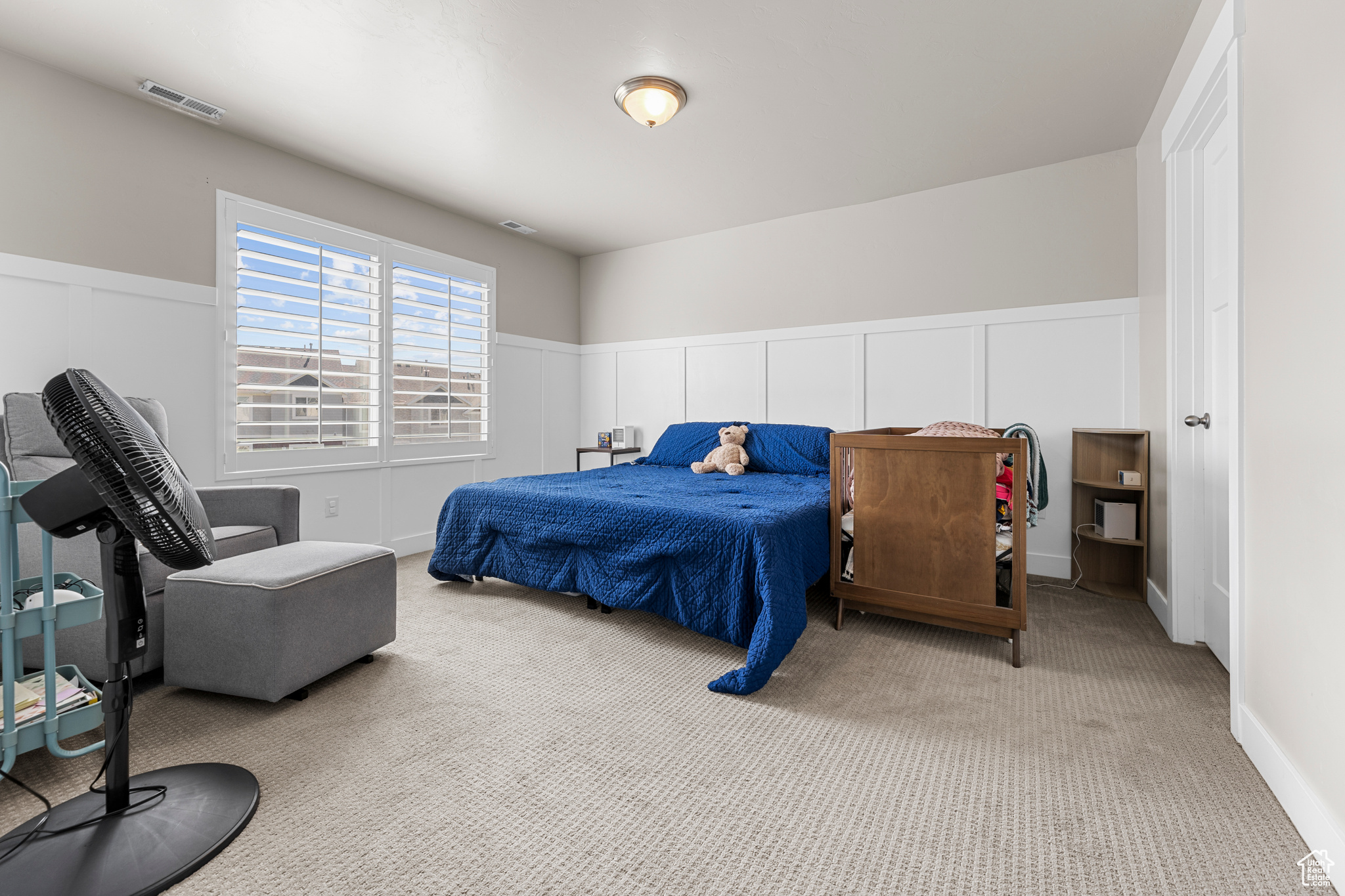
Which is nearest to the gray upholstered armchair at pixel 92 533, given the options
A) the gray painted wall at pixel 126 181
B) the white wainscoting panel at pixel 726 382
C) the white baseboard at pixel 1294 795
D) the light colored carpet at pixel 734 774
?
the light colored carpet at pixel 734 774

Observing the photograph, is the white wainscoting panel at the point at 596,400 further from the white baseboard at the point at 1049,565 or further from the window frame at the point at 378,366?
the white baseboard at the point at 1049,565

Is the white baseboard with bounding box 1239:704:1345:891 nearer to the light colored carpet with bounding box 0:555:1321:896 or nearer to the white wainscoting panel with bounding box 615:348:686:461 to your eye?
the light colored carpet with bounding box 0:555:1321:896

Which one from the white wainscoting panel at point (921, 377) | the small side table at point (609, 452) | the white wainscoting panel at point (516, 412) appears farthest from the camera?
the small side table at point (609, 452)

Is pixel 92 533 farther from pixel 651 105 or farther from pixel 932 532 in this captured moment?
pixel 932 532

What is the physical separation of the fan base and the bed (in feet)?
4.45

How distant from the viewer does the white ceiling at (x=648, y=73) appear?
214 cm

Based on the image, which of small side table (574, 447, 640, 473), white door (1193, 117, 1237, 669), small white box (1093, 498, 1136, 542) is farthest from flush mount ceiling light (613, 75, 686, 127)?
small white box (1093, 498, 1136, 542)

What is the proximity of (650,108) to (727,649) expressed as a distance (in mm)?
2419

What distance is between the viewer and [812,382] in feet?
13.7

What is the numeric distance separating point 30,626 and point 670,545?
176 centimetres

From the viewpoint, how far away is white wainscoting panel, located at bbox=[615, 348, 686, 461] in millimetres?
4812

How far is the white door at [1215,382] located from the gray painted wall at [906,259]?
3.07ft

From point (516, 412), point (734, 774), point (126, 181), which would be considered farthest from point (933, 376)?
point (126, 181)

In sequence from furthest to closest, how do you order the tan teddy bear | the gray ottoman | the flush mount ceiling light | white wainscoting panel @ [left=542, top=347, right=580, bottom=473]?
white wainscoting panel @ [left=542, top=347, right=580, bottom=473]
the tan teddy bear
the flush mount ceiling light
the gray ottoman
